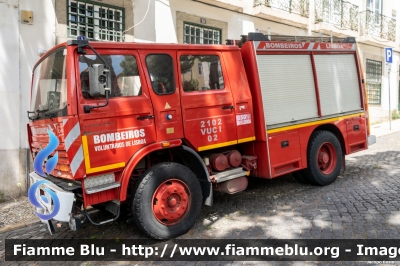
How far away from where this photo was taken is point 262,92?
5129 millimetres

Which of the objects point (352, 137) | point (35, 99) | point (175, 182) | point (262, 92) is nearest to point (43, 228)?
point (35, 99)

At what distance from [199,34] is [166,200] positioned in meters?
6.97

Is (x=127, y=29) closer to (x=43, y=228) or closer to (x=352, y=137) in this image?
(x=43, y=228)

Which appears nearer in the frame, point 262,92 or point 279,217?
point 279,217

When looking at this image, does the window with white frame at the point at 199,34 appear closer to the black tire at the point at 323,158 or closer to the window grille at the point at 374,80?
the black tire at the point at 323,158

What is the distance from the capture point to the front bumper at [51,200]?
370 centimetres

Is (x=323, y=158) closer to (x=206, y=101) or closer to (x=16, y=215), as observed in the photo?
(x=206, y=101)

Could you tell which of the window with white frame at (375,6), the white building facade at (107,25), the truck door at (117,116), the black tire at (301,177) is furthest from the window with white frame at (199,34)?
the window with white frame at (375,6)

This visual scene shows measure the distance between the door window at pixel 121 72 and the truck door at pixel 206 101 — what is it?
63 centimetres

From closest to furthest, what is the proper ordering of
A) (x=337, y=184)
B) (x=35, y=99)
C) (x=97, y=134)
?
(x=97, y=134)
(x=35, y=99)
(x=337, y=184)

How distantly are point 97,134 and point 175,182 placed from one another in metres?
1.15

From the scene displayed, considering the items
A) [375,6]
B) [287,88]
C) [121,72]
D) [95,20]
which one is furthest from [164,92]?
[375,6]

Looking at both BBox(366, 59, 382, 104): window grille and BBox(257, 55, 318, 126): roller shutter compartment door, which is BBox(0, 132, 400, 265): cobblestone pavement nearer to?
BBox(257, 55, 318, 126): roller shutter compartment door

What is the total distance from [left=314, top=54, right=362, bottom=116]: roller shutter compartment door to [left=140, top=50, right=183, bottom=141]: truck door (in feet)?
9.65
